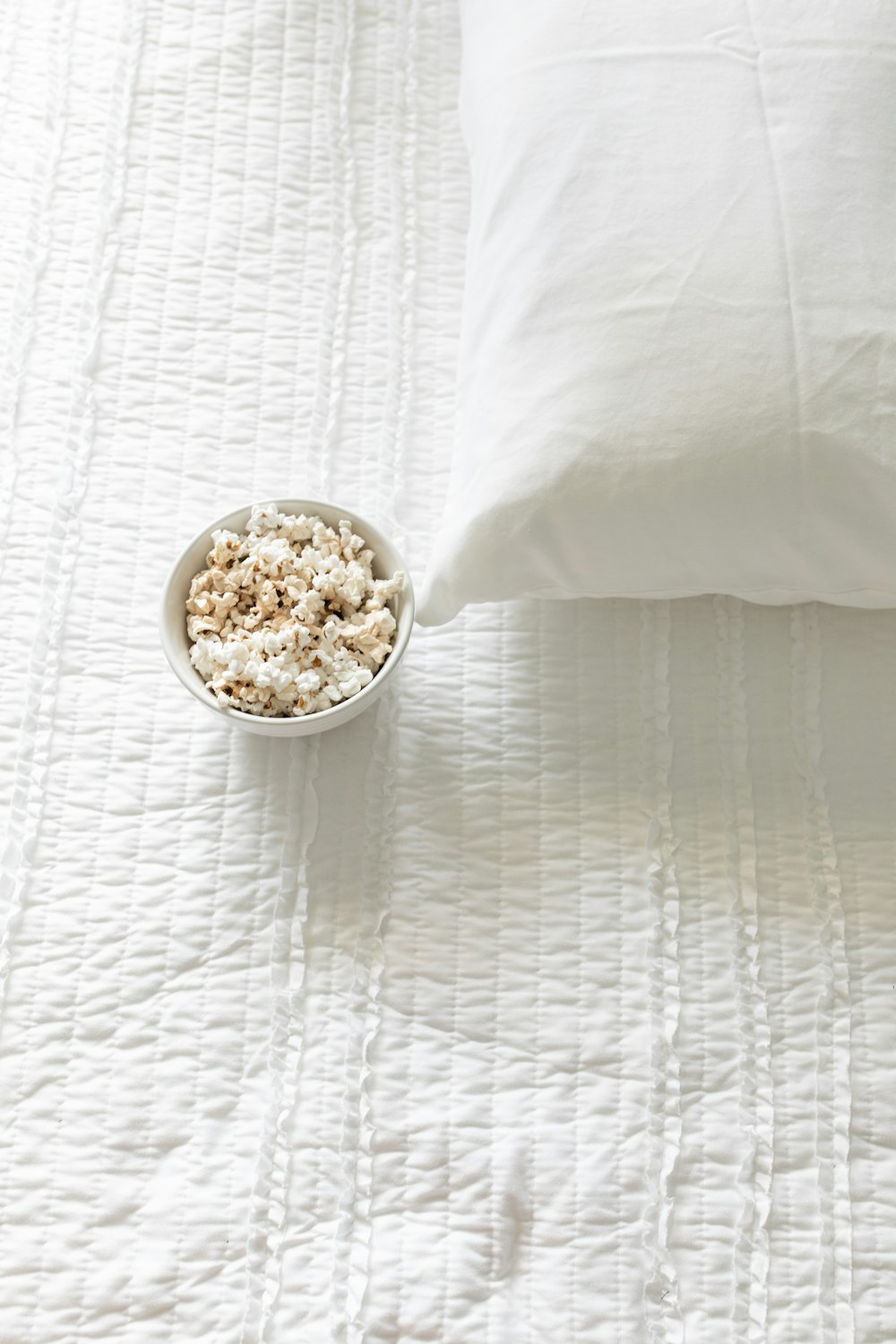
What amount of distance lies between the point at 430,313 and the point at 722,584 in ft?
1.16

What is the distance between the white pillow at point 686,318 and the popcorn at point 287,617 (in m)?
0.06

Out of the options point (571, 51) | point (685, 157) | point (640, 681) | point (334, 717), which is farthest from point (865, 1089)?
point (571, 51)

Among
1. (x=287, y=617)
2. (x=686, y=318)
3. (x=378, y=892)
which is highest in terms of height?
(x=686, y=318)

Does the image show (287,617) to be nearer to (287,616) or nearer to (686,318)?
(287,616)

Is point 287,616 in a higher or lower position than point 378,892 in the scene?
higher

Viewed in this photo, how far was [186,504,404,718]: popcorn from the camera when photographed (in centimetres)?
68

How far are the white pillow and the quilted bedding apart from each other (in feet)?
0.36

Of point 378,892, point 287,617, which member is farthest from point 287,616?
point 378,892

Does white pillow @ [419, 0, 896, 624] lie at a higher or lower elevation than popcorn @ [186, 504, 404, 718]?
higher

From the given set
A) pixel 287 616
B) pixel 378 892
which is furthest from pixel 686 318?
pixel 378 892

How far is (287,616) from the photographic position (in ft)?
2.28

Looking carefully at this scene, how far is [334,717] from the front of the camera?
70cm

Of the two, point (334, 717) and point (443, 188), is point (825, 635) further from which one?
point (443, 188)

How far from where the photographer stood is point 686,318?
0.66 m
